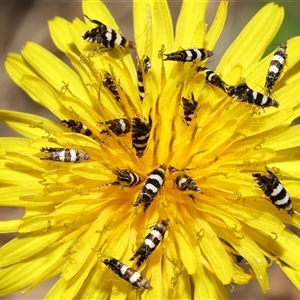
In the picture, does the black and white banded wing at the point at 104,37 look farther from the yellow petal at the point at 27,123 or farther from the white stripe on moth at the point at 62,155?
the white stripe on moth at the point at 62,155

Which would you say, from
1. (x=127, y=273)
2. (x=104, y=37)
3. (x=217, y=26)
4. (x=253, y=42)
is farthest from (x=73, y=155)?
(x=253, y=42)

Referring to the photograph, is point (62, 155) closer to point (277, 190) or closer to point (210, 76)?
point (210, 76)

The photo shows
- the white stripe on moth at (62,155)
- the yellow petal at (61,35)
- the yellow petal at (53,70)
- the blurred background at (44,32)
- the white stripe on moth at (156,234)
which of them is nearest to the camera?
the white stripe on moth at (156,234)

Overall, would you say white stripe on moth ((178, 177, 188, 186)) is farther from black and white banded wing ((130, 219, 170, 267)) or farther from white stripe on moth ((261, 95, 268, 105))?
white stripe on moth ((261, 95, 268, 105))

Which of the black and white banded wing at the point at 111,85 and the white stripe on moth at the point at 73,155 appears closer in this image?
the white stripe on moth at the point at 73,155

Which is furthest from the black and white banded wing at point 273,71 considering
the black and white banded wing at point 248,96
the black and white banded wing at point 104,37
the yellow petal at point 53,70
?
the yellow petal at point 53,70

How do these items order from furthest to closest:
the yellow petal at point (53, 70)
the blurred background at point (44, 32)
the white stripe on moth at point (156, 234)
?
the blurred background at point (44, 32)
the yellow petal at point (53, 70)
the white stripe on moth at point (156, 234)
